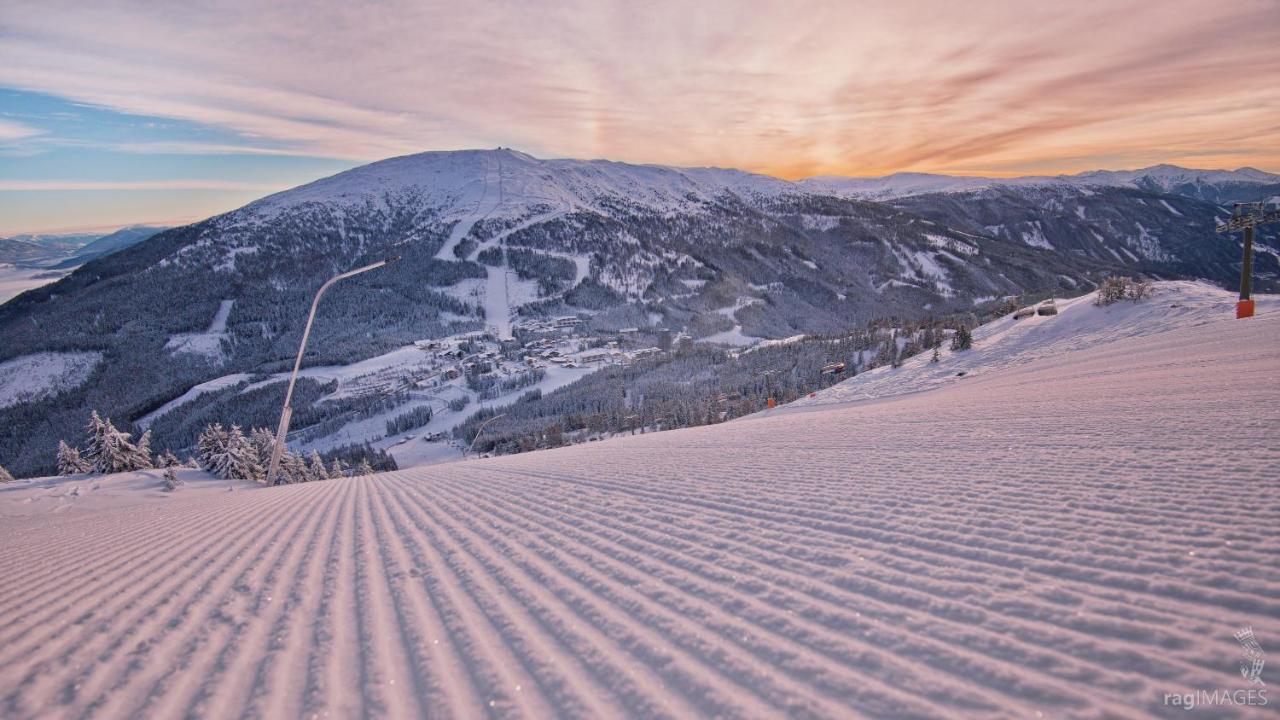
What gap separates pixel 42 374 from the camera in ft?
382

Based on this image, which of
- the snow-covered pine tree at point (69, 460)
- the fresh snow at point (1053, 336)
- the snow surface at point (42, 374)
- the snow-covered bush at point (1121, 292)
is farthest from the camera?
the snow surface at point (42, 374)

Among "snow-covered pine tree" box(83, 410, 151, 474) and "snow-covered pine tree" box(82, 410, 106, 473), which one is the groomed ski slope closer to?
"snow-covered pine tree" box(83, 410, 151, 474)

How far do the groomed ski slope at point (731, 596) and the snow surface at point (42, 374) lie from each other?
159643 millimetres

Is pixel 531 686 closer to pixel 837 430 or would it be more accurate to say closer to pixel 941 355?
pixel 837 430

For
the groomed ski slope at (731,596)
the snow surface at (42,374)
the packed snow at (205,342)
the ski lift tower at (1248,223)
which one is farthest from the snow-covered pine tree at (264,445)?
the packed snow at (205,342)

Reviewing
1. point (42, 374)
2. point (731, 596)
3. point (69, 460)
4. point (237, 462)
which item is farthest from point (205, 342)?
point (731, 596)

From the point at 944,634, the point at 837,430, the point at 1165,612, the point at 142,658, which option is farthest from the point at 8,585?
the point at 837,430

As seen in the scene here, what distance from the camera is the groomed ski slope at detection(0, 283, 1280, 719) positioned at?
2469 millimetres

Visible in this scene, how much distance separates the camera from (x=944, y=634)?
2727mm

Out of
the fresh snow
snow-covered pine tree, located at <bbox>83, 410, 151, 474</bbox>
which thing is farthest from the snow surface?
the fresh snow

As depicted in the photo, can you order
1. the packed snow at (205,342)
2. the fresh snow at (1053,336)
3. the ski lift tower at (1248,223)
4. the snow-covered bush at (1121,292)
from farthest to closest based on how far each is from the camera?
the packed snow at (205,342)
the snow-covered bush at (1121,292)
the ski lift tower at (1248,223)
the fresh snow at (1053,336)

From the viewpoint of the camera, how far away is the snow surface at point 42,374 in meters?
110

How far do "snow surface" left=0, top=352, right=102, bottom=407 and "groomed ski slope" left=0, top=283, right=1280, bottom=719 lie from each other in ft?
524

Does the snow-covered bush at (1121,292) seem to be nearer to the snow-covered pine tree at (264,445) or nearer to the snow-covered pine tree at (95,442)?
the snow-covered pine tree at (264,445)
